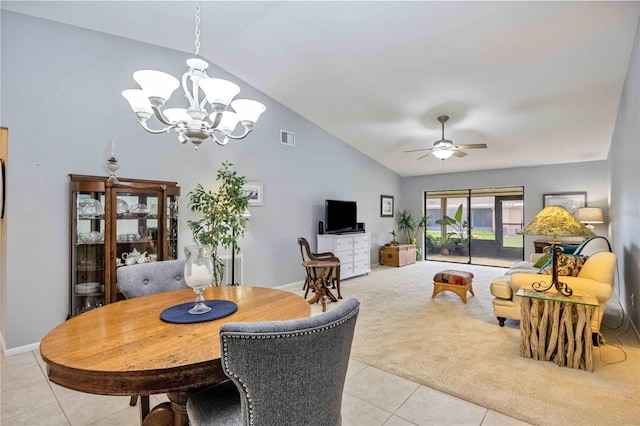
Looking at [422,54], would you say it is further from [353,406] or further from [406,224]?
[406,224]

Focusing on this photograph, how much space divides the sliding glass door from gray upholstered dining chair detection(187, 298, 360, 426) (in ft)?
24.5

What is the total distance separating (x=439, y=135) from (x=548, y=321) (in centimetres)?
379

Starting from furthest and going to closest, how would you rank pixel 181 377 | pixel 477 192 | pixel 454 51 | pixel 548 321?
pixel 477 192
pixel 454 51
pixel 548 321
pixel 181 377

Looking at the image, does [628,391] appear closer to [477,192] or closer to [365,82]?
[365,82]

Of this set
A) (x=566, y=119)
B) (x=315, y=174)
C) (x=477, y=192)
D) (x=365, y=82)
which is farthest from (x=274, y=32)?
(x=477, y=192)

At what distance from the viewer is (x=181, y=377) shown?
43.3 inches

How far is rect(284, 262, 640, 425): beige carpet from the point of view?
6.58 ft

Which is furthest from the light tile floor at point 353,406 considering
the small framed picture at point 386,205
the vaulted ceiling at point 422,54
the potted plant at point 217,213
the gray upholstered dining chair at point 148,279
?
the small framed picture at point 386,205

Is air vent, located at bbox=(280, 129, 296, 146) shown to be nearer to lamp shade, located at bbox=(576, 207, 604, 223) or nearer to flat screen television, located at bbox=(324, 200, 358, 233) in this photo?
flat screen television, located at bbox=(324, 200, 358, 233)

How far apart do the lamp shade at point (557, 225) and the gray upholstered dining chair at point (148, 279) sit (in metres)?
2.99

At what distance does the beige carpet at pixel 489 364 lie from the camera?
6.58ft

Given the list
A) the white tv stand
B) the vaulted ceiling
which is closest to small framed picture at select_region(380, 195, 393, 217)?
the white tv stand

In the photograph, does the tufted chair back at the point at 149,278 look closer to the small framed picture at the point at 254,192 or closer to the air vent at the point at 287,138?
the small framed picture at the point at 254,192

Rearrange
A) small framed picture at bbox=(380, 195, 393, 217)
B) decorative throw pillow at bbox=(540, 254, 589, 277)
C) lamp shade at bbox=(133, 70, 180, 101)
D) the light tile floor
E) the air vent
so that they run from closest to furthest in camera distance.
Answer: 1. lamp shade at bbox=(133, 70, 180, 101)
2. the light tile floor
3. decorative throw pillow at bbox=(540, 254, 589, 277)
4. the air vent
5. small framed picture at bbox=(380, 195, 393, 217)
